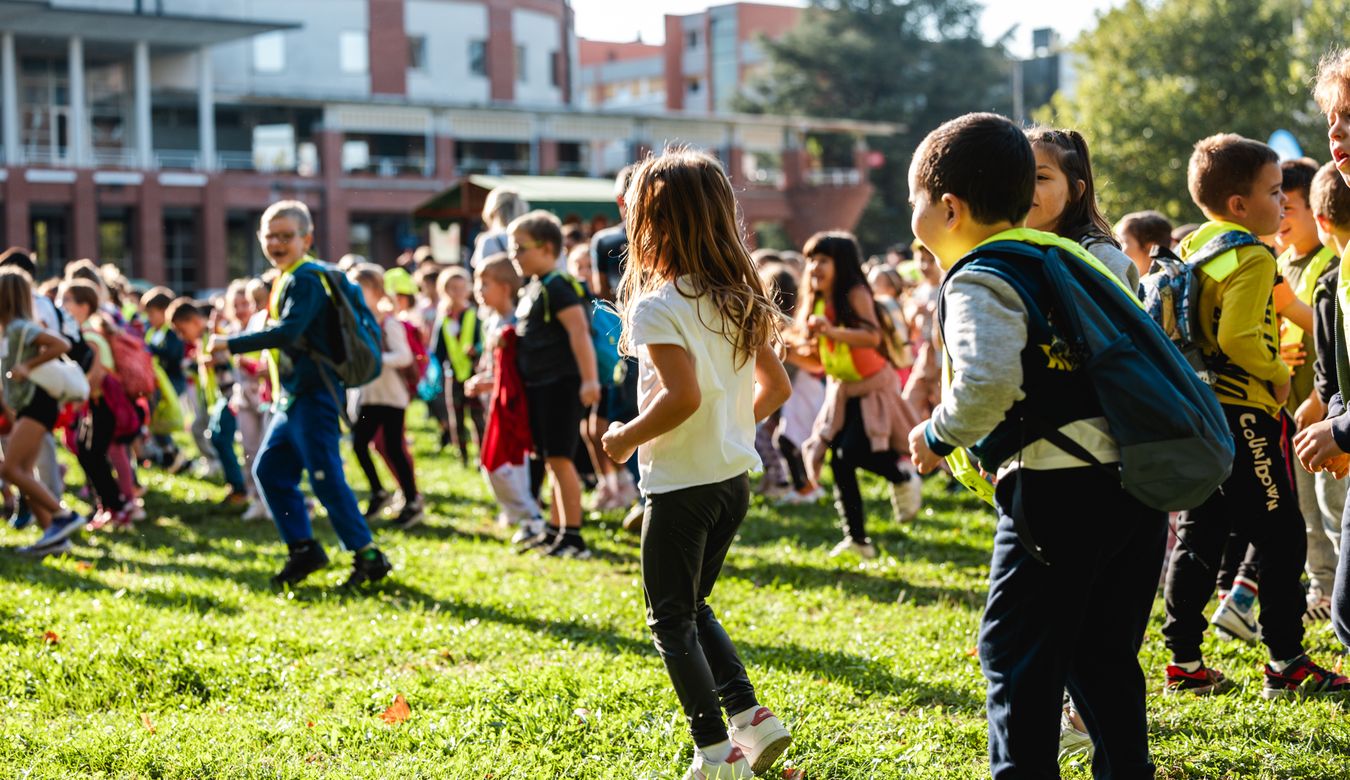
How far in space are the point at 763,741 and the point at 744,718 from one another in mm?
97

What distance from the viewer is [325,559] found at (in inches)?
297

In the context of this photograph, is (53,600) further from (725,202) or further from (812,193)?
(812,193)

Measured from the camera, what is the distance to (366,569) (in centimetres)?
749

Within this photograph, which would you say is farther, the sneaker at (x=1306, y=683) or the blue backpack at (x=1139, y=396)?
the sneaker at (x=1306, y=683)

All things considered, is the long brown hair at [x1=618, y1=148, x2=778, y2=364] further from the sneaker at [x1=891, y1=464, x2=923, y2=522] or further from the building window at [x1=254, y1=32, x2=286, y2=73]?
the building window at [x1=254, y1=32, x2=286, y2=73]

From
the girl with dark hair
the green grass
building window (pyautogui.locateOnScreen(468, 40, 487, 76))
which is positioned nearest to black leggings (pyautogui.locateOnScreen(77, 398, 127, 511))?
the green grass

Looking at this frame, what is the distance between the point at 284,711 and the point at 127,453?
6283mm

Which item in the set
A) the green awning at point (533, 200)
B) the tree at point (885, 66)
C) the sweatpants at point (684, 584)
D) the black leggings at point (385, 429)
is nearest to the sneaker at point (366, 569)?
the black leggings at point (385, 429)

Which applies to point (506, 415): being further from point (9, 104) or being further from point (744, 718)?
point (9, 104)

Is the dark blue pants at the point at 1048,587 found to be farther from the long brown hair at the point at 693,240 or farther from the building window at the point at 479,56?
the building window at the point at 479,56

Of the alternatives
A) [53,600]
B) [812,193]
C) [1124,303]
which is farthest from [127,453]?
[812,193]

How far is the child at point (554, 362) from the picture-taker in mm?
8000

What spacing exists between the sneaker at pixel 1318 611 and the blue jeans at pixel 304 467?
464 cm

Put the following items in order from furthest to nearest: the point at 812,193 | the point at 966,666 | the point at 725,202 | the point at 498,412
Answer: the point at 812,193
the point at 498,412
the point at 966,666
the point at 725,202
